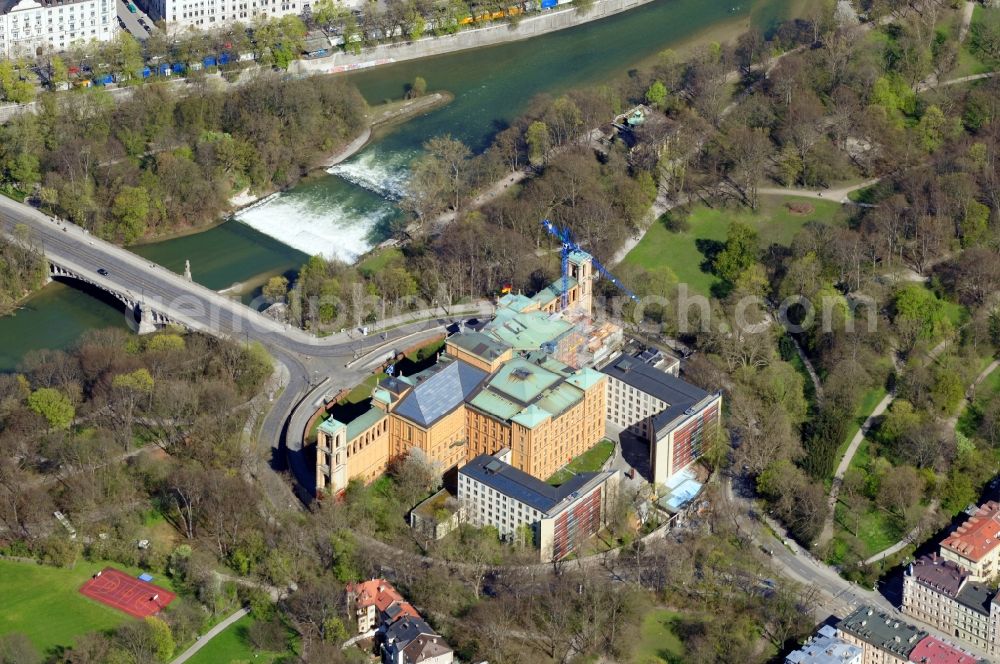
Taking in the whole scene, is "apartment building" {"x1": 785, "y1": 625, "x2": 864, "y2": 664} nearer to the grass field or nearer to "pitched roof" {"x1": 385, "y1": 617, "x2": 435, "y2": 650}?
"pitched roof" {"x1": 385, "y1": 617, "x2": 435, "y2": 650}

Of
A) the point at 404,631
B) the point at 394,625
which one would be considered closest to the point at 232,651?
the point at 394,625

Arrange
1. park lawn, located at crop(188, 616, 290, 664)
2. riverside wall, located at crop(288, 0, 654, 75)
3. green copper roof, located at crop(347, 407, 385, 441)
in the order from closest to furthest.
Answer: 1. park lawn, located at crop(188, 616, 290, 664)
2. green copper roof, located at crop(347, 407, 385, 441)
3. riverside wall, located at crop(288, 0, 654, 75)

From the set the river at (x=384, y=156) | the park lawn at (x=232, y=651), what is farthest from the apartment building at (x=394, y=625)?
the river at (x=384, y=156)

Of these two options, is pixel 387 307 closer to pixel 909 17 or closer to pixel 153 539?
pixel 153 539

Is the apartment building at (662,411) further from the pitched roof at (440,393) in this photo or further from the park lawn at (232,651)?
the park lawn at (232,651)

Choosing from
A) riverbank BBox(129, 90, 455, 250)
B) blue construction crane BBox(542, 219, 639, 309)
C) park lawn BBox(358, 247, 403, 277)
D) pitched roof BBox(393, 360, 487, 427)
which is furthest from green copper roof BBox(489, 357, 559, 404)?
riverbank BBox(129, 90, 455, 250)
